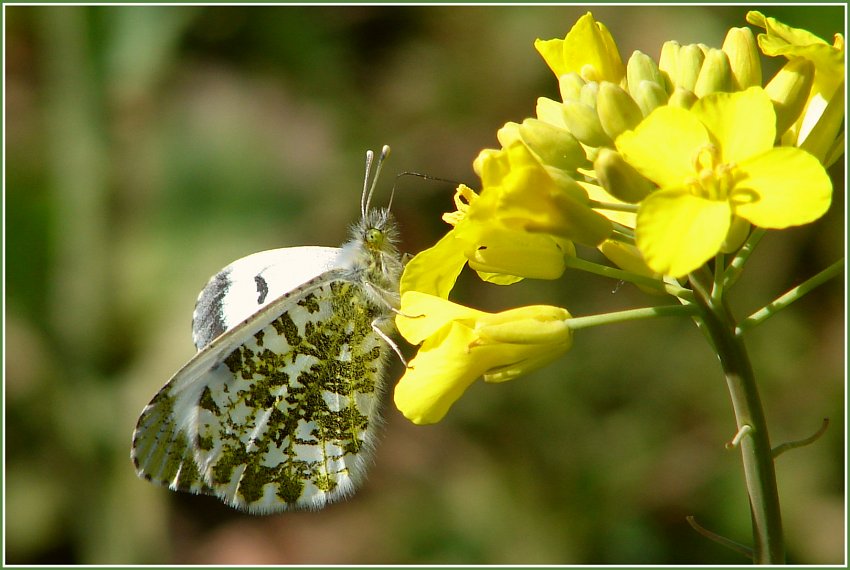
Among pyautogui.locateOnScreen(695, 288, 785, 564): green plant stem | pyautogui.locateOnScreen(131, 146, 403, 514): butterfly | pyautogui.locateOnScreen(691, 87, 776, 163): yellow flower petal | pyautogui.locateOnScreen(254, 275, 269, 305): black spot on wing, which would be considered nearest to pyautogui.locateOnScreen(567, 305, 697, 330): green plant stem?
pyautogui.locateOnScreen(695, 288, 785, 564): green plant stem

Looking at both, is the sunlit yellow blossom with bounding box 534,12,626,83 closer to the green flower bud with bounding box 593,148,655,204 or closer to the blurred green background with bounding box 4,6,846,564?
the green flower bud with bounding box 593,148,655,204

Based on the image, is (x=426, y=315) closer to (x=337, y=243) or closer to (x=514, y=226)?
(x=514, y=226)

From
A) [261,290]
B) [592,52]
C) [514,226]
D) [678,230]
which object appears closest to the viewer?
[678,230]

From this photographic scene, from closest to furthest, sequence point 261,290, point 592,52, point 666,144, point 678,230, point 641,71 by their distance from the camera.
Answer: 1. point 678,230
2. point 666,144
3. point 641,71
4. point 592,52
5. point 261,290

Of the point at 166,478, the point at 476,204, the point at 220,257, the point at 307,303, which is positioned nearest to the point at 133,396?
the point at 220,257

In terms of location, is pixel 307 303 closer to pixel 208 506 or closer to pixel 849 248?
Answer: pixel 849 248

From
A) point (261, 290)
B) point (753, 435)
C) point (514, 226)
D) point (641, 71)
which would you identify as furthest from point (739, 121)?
point (261, 290)

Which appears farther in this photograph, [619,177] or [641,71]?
[641,71]

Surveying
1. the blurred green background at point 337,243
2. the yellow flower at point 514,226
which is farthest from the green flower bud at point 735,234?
the blurred green background at point 337,243
